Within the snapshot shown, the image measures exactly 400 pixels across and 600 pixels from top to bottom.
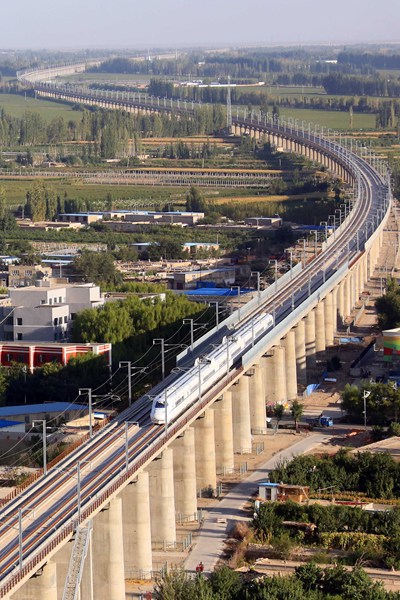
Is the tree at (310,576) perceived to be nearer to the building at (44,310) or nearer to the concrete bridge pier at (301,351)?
the concrete bridge pier at (301,351)

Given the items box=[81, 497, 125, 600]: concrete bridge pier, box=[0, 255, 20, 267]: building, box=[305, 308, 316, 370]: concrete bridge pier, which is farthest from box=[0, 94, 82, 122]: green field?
box=[81, 497, 125, 600]: concrete bridge pier

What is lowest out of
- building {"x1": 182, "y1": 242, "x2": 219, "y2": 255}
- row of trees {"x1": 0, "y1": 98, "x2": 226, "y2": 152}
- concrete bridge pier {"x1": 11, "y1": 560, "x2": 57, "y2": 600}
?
row of trees {"x1": 0, "y1": 98, "x2": 226, "y2": 152}

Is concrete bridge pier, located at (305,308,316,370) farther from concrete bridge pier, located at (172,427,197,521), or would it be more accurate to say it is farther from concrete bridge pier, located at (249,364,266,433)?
concrete bridge pier, located at (172,427,197,521)

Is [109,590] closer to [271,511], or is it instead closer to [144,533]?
[144,533]

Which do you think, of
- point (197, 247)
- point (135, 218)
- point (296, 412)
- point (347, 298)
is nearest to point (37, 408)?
point (296, 412)

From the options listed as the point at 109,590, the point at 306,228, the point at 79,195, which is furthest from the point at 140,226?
the point at 109,590

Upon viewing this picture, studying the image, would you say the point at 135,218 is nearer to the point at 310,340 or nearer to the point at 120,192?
the point at 120,192

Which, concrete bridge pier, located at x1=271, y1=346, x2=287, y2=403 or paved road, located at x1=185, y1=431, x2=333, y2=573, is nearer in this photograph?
paved road, located at x1=185, y1=431, x2=333, y2=573
